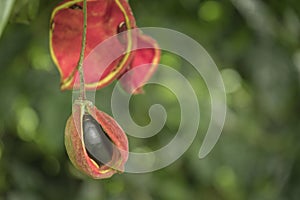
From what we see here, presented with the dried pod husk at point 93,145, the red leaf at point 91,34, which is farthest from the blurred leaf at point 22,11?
the dried pod husk at point 93,145

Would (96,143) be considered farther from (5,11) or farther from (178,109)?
(178,109)

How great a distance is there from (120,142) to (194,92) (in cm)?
78

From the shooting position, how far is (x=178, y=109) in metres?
1.47

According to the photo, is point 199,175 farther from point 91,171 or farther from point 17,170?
point 91,171

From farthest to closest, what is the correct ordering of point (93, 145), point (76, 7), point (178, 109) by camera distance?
point (178, 109)
point (76, 7)
point (93, 145)

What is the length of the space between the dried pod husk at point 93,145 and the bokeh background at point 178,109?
1.63ft

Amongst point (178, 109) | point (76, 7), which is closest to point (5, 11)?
point (76, 7)

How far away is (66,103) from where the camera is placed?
129cm

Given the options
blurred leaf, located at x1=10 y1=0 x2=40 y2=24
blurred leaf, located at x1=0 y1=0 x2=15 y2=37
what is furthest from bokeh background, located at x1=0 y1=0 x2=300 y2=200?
blurred leaf, located at x1=0 y1=0 x2=15 y2=37

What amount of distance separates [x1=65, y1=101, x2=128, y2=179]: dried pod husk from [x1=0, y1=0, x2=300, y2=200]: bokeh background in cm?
50

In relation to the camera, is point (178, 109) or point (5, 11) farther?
point (178, 109)

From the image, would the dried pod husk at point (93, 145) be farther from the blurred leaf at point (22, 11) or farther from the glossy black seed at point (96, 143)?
the blurred leaf at point (22, 11)

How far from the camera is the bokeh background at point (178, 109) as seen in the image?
1.29 metres

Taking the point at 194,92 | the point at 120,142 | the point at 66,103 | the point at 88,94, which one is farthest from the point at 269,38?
the point at 120,142
